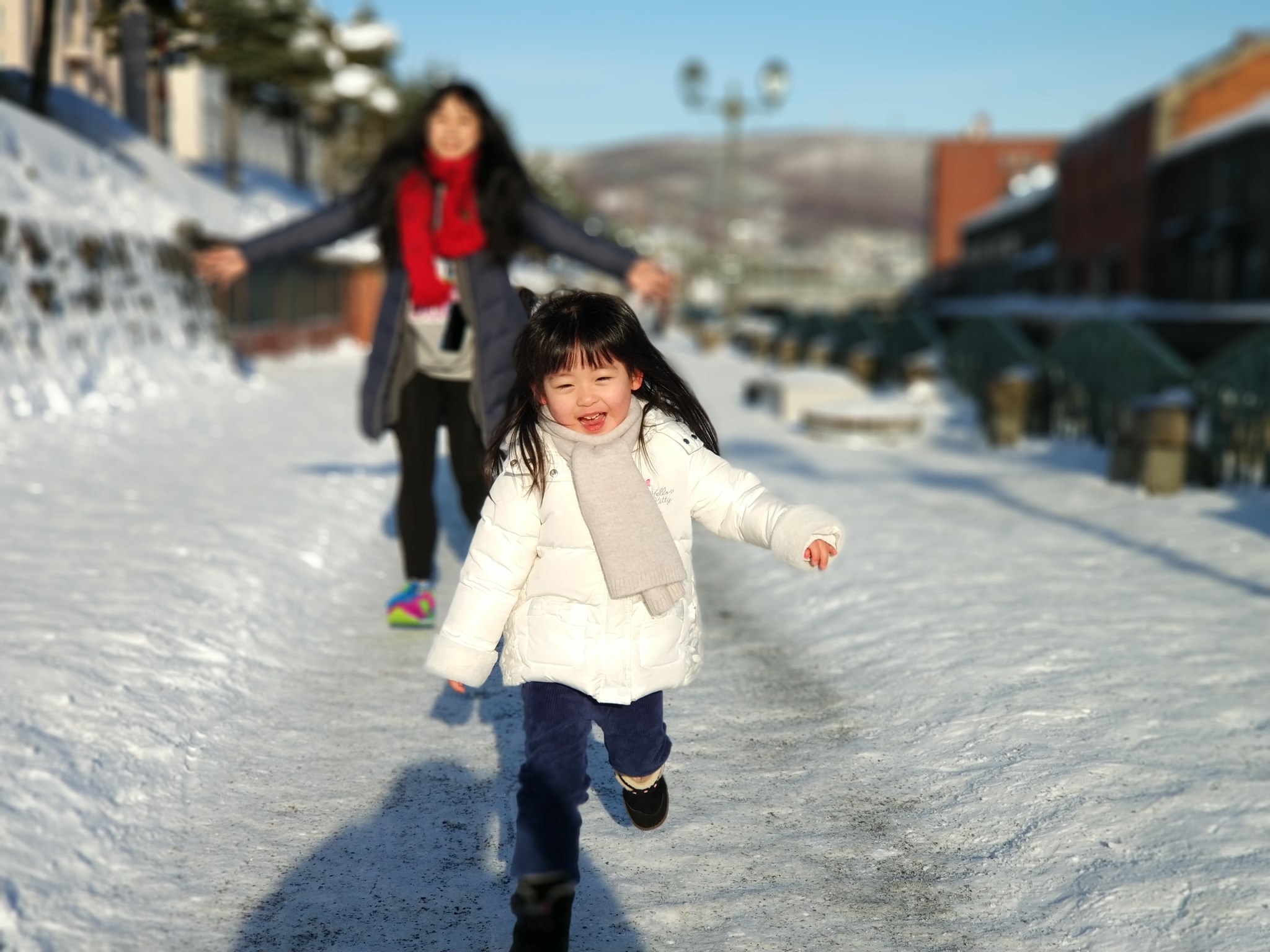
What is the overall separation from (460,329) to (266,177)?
89.5ft

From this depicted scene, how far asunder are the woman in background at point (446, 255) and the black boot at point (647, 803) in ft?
5.63

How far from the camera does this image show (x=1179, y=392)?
29.6ft

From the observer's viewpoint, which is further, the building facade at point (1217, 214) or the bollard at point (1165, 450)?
the building facade at point (1217, 214)

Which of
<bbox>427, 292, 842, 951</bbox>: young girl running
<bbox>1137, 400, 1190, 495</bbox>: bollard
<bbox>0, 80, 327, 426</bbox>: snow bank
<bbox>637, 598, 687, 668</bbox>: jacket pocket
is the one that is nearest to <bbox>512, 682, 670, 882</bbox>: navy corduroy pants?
<bbox>427, 292, 842, 951</bbox>: young girl running

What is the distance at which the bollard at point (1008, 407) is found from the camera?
40.7 ft

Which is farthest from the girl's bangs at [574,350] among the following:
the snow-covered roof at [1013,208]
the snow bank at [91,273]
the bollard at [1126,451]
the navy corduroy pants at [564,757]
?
the snow-covered roof at [1013,208]

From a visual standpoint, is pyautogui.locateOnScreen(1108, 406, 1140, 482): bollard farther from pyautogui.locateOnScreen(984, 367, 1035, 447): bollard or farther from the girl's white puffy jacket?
the girl's white puffy jacket

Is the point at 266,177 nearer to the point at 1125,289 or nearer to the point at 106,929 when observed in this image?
the point at 1125,289

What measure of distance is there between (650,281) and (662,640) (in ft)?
5.49

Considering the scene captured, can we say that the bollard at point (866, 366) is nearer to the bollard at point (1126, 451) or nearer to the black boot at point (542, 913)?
the bollard at point (1126, 451)

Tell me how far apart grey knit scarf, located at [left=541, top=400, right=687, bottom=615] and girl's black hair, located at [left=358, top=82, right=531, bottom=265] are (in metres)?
1.90

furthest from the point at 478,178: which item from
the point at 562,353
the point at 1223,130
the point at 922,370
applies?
the point at 1223,130

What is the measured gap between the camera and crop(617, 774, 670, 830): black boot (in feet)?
9.91

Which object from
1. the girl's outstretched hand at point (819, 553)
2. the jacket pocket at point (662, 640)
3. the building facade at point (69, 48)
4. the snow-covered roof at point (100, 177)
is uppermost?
the building facade at point (69, 48)
